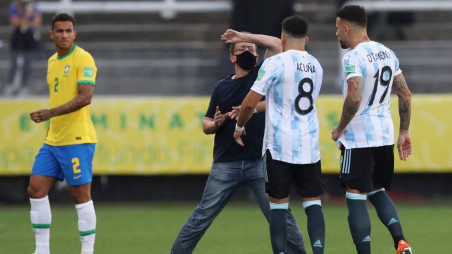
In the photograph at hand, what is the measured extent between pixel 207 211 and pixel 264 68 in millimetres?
1420

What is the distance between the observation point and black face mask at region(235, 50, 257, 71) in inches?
289

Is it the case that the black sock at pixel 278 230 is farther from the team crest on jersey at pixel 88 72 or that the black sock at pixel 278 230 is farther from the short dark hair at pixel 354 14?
the team crest on jersey at pixel 88 72

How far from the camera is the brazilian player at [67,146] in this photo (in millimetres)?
7816

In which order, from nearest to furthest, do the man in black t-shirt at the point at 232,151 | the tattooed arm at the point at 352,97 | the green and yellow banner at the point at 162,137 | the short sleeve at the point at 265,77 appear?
the short sleeve at the point at 265,77
the tattooed arm at the point at 352,97
the man in black t-shirt at the point at 232,151
the green and yellow banner at the point at 162,137

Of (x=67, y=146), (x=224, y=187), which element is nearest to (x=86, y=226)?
(x=67, y=146)

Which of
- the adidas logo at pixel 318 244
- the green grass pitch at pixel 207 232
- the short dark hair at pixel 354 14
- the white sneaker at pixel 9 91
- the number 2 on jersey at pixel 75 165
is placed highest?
the short dark hair at pixel 354 14

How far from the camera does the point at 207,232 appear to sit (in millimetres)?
10789

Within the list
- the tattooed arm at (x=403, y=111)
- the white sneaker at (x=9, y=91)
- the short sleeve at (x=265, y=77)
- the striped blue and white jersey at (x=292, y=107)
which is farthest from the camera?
the white sneaker at (x=9, y=91)

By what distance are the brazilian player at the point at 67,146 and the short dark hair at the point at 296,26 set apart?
1936mm

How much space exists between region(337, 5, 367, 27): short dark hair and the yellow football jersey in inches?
91.4

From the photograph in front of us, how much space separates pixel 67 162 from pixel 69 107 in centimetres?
52

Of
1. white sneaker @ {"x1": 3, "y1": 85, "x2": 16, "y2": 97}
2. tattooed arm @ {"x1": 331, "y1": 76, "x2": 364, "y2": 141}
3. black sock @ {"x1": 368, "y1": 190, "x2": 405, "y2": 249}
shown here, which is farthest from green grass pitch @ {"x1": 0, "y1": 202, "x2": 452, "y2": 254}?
tattooed arm @ {"x1": 331, "y1": 76, "x2": 364, "y2": 141}

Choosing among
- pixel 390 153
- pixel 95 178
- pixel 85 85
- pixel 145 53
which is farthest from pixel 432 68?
pixel 85 85

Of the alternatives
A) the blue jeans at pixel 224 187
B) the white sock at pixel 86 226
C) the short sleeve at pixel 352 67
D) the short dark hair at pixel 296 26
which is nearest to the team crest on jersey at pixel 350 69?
the short sleeve at pixel 352 67
